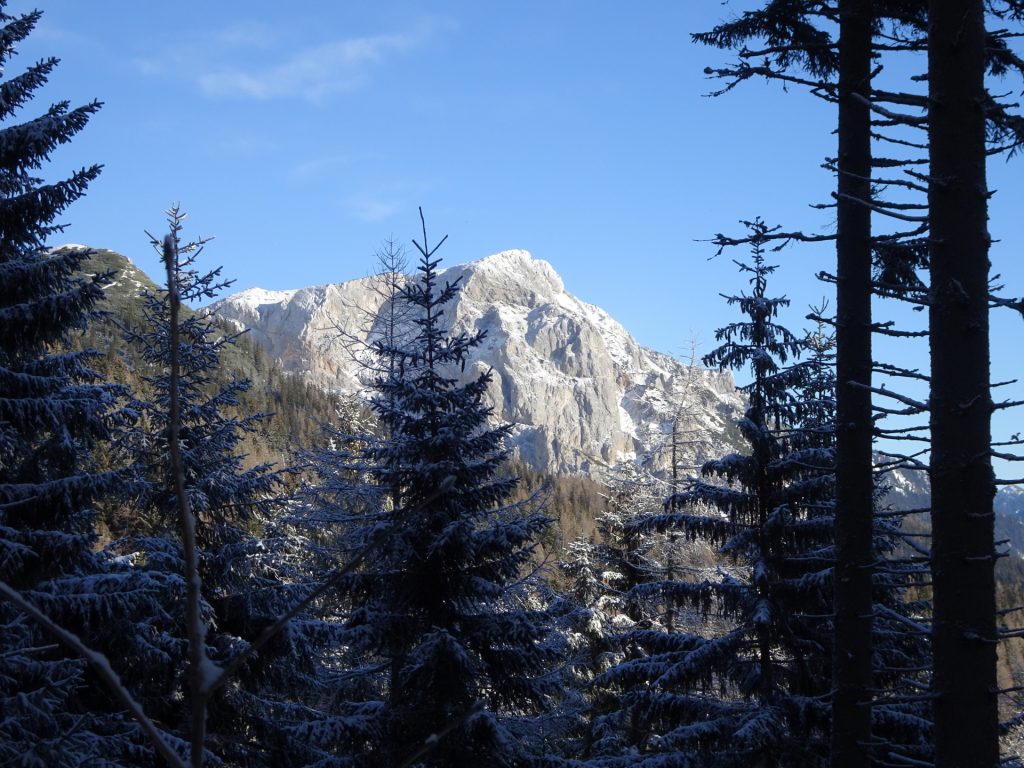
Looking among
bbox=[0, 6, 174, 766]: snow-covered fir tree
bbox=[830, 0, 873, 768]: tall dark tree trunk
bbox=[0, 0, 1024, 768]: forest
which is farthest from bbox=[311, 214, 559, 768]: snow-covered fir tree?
bbox=[830, 0, 873, 768]: tall dark tree trunk

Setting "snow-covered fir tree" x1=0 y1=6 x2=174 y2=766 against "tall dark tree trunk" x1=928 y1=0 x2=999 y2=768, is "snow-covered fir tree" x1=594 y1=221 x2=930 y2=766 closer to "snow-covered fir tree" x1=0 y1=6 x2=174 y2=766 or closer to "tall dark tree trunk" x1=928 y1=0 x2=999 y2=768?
"tall dark tree trunk" x1=928 y1=0 x2=999 y2=768

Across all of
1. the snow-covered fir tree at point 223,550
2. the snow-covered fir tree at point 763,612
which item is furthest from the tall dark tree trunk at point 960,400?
the snow-covered fir tree at point 223,550

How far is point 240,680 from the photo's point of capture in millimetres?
10195

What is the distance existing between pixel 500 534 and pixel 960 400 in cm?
533

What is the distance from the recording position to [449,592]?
330 inches

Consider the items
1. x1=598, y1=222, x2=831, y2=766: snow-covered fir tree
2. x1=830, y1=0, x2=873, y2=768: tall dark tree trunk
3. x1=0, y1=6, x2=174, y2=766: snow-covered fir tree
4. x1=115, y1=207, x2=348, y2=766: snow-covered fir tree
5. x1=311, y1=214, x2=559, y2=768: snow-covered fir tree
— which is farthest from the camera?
x1=115, y1=207, x2=348, y2=766: snow-covered fir tree

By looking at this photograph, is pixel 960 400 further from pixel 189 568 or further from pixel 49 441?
pixel 49 441

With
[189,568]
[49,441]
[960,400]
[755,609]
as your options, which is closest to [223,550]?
[49,441]

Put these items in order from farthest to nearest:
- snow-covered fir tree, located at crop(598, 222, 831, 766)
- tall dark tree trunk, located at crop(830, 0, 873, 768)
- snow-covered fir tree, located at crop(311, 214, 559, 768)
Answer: snow-covered fir tree, located at crop(598, 222, 831, 766) < snow-covered fir tree, located at crop(311, 214, 559, 768) < tall dark tree trunk, located at crop(830, 0, 873, 768)

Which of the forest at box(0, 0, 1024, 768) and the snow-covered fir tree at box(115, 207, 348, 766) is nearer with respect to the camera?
the forest at box(0, 0, 1024, 768)

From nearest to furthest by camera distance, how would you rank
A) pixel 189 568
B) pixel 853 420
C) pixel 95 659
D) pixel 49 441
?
pixel 95 659, pixel 189 568, pixel 853 420, pixel 49 441

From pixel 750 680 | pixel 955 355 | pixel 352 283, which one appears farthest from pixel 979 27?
pixel 352 283

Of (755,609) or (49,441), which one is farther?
(755,609)

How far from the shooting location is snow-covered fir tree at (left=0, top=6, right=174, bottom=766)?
6.68 m
